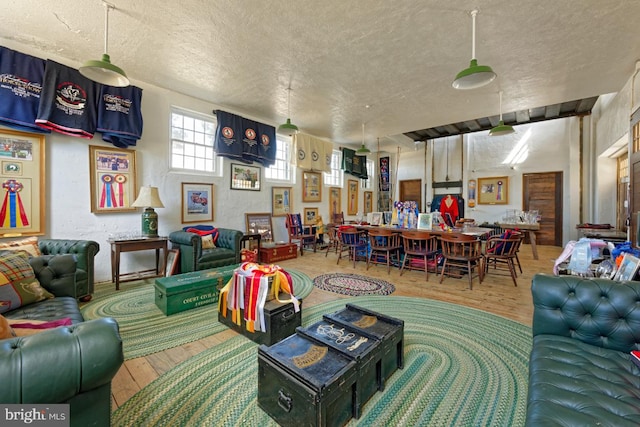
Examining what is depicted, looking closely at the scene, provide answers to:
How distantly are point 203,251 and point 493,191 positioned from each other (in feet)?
29.1

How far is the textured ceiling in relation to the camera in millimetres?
2760

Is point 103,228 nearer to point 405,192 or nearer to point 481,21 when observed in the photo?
point 481,21

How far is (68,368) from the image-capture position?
85 cm

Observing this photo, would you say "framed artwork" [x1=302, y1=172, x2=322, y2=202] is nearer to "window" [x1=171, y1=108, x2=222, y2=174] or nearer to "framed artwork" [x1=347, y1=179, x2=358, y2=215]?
"framed artwork" [x1=347, y1=179, x2=358, y2=215]

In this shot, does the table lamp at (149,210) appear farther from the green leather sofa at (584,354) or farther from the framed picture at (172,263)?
the green leather sofa at (584,354)

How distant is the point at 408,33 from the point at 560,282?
301 cm

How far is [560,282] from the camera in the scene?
176 cm

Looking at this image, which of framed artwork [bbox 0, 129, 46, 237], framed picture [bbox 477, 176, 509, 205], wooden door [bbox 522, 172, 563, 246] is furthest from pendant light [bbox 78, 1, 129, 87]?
wooden door [bbox 522, 172, 563, 246]

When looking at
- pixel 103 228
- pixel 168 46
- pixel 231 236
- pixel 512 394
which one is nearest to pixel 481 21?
pixel 512 394

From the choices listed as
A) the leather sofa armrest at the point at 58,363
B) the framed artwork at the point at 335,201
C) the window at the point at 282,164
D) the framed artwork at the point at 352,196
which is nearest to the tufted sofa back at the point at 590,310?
the leather sofa armrest at the point at 58,363

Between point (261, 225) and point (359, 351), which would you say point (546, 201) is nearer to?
point (261, 225)

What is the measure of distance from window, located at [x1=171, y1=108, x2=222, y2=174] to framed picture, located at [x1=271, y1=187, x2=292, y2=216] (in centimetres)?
156

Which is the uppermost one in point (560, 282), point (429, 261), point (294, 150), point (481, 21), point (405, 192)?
point (481, 21)

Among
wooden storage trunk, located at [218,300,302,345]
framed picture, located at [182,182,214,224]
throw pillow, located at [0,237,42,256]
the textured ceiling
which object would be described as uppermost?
the textured ceiling
